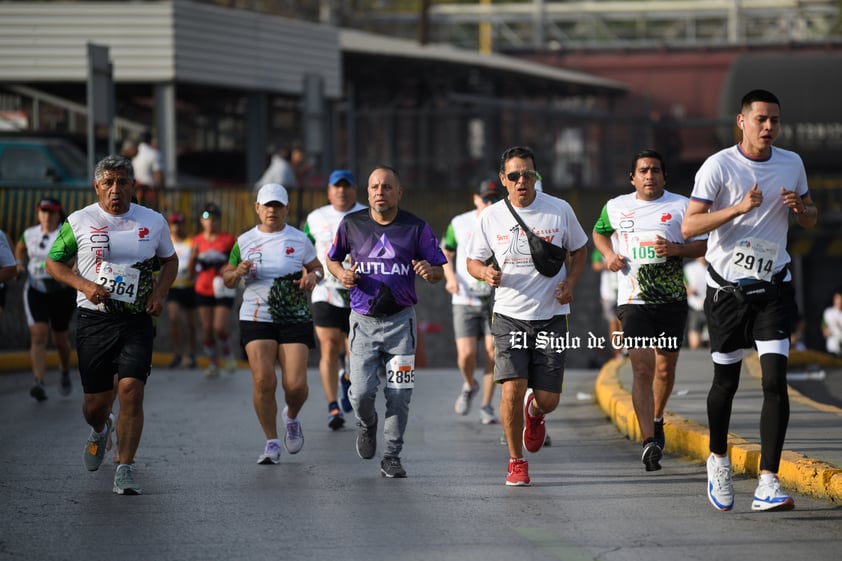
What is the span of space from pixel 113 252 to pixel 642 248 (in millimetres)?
3467

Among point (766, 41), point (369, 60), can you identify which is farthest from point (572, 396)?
point (766, 41)

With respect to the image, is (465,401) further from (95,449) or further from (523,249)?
(95,449)

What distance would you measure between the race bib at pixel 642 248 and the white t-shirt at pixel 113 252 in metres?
3.16

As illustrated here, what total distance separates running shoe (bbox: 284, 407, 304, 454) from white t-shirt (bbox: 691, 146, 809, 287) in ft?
12.1

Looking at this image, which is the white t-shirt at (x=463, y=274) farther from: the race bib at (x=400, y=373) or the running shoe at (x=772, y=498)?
the running shoe at (x=772, y=498)

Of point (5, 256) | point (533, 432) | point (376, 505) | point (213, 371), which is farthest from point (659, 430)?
point (213, 371)

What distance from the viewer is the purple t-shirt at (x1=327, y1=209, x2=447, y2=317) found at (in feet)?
32.3

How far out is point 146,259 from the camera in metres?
9.38

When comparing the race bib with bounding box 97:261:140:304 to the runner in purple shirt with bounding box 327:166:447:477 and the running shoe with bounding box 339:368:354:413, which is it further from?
the running shoe with bounding box 339:368:354:413

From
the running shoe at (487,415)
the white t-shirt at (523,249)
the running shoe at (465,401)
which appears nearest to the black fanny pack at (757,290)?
the white t-shirt at (523,249)

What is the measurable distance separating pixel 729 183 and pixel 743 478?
2.20 meters

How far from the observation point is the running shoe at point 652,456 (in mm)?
9844

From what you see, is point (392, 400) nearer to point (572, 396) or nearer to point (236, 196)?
point (572, 396)

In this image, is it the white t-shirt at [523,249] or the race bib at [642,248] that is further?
the race bib at [642,248]
